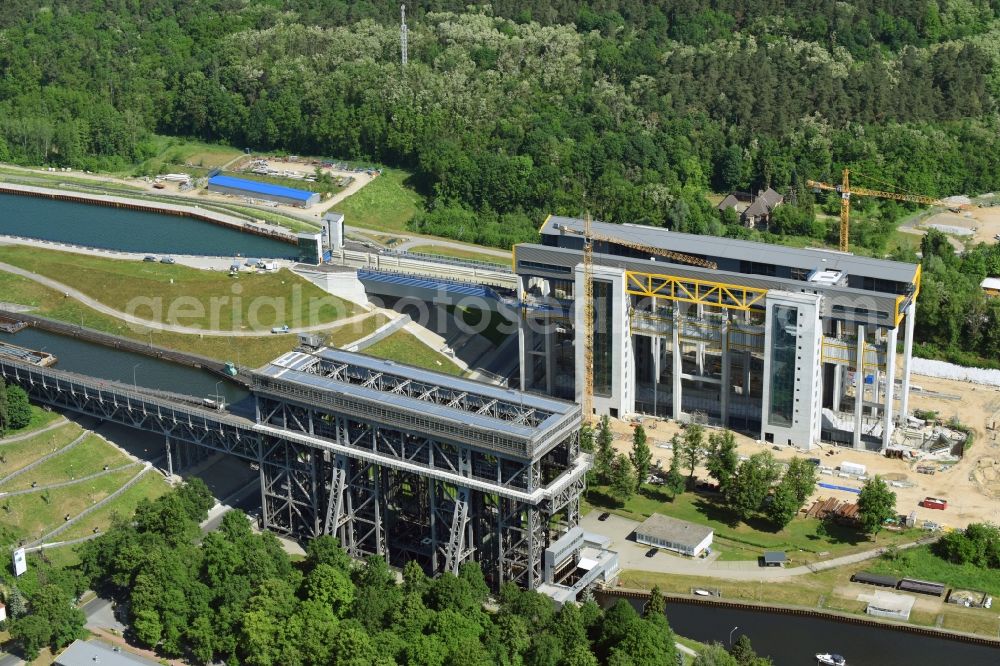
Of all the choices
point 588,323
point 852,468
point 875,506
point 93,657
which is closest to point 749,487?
point 875,506

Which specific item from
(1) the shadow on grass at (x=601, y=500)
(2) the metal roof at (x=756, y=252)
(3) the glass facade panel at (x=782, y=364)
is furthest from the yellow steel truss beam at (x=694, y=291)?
(1) the shadow on grass at (x=601, y=500)

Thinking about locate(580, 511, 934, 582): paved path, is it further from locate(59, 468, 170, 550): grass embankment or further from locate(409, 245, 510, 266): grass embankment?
locate(409, 245, 510, 266): grass embankment

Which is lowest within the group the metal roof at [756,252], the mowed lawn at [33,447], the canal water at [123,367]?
the mowed lawn at [33,447]

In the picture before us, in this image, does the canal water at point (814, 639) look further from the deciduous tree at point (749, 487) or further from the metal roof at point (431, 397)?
the metal roof at point (431, 397)

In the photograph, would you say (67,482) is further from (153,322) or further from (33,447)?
(153,322)

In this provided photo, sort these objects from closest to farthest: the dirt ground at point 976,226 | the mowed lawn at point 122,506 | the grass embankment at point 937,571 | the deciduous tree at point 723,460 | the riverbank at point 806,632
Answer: the riverbank at point 806,632 < the grass embankment at point 937,571 < the mowed lawn at point 122,506 < the deciduous tree at point 723,460 < the dirt ground at point 976,226

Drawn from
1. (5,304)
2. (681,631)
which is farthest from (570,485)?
(5,304)
